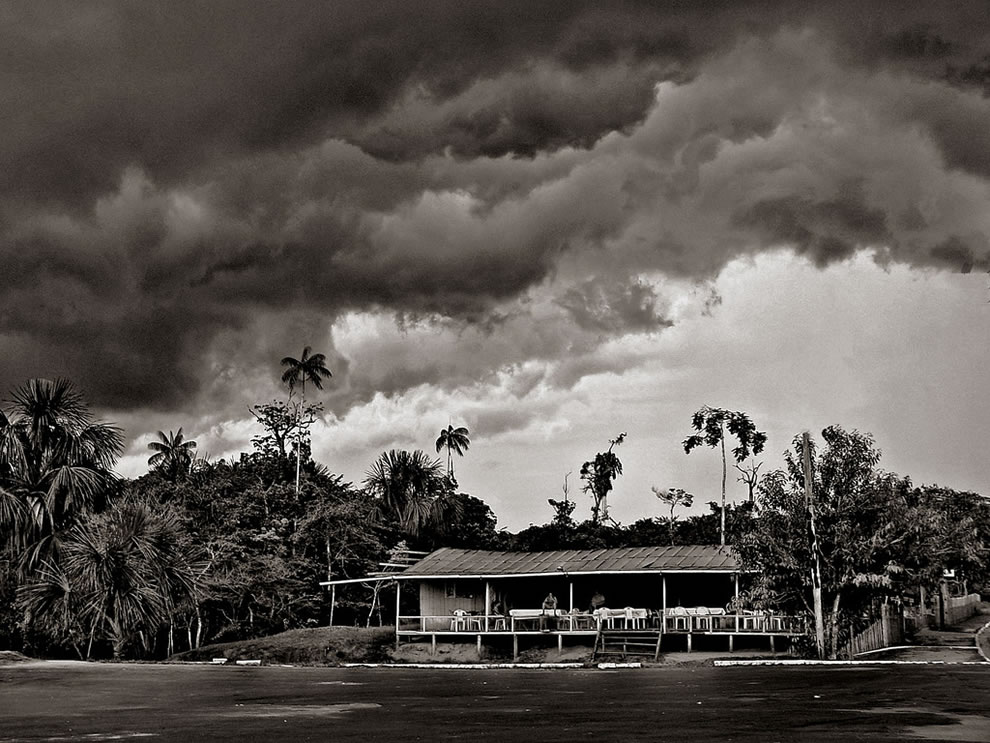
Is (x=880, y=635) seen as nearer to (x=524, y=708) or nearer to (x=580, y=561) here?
(x=580, y=561)

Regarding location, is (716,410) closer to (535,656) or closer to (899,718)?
(535,656)

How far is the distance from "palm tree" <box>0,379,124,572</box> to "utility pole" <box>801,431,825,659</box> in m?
25.2

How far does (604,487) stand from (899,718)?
6605 centimetres

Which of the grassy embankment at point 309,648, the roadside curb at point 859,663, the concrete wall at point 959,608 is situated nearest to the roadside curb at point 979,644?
the roadside curb at point 859,663

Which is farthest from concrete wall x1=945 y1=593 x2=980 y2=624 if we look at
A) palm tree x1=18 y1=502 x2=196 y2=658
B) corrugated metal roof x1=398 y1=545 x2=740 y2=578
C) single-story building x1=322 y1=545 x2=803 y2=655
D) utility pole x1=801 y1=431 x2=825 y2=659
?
palm tree x1=18 y1=502 x2=196 y2=658

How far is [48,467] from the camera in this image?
136 ft

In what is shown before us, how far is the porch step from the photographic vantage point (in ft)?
123

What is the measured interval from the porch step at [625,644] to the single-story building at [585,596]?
0.11 meters

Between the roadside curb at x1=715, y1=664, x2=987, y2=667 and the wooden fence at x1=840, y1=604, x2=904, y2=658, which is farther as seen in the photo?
the wooden fence at x1=840, y1=604, x2=904, y2=658

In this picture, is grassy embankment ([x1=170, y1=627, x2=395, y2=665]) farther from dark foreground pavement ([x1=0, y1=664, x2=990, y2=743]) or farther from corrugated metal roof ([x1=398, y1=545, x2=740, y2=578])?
dark foreground pavement ([x1=0, y1=664, x2=990, y2=743])

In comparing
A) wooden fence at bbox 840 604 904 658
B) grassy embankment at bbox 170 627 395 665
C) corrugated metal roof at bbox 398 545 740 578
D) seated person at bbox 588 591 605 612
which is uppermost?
corrugated metal roof at bbox 398 545 740 578

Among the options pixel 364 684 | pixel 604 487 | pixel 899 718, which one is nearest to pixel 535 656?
pixel 364 684

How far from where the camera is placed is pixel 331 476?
204ft

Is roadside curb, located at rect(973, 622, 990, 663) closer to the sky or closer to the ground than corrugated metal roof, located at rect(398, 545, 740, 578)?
closer to the ground
